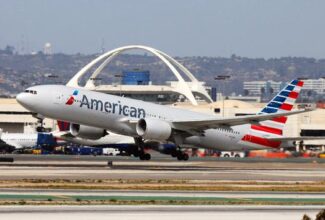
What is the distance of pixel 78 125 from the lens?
264 feet

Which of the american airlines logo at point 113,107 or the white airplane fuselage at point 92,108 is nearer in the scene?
the white airplane fuselage at point 92,108

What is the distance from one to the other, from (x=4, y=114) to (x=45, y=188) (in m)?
135

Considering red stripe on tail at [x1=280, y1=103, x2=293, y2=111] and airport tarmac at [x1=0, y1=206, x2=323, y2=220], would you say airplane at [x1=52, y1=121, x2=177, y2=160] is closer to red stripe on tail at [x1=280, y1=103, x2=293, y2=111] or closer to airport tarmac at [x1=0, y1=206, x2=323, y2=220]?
red stripe on tail at [x1=280, y1=103, x2=293, y2=111]

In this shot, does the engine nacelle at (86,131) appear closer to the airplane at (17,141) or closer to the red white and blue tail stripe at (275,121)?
the red white and blue tail stripe at (275,121)

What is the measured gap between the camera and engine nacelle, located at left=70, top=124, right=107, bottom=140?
80.4 m

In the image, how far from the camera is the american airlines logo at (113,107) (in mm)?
75312

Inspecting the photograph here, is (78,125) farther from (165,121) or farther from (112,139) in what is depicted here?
(112,139)

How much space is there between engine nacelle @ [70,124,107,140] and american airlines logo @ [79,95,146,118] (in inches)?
145

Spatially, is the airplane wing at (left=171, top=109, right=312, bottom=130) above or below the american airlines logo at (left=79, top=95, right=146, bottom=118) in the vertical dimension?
below

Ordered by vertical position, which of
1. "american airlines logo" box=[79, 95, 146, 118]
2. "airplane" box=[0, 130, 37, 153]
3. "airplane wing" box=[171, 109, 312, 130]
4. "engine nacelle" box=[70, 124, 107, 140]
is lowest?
"airplane" box=[0, 130, 37, 153]

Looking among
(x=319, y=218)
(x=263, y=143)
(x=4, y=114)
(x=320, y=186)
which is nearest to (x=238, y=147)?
(x=263, y=143)

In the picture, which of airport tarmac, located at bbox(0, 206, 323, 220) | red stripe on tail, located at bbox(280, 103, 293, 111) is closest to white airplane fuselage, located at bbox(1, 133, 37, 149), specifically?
red stripe on tail, located at bbox(280, 103, 293, 111)

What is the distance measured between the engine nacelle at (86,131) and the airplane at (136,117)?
8 cm

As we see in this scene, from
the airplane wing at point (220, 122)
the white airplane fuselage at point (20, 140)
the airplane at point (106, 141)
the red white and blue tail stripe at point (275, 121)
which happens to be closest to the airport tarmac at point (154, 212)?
the airplane wing at point (220, 122)
